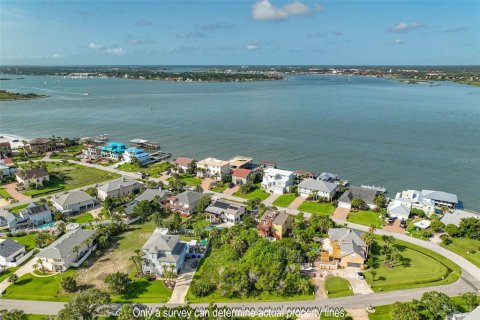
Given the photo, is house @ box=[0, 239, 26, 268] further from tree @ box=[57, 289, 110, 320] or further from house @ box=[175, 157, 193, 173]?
house @ box=[175, 157, 193, 173]

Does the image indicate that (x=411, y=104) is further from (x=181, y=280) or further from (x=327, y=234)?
(x=181, y=280)

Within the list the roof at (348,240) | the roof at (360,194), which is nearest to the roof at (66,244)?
the roof at (348,240)

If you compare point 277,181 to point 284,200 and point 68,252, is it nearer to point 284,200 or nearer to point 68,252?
point 284,200

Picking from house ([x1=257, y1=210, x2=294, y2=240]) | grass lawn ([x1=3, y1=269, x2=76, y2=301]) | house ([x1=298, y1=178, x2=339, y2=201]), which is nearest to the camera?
grass lawn ([x1=3, y1=269, x2=76, y2=301])

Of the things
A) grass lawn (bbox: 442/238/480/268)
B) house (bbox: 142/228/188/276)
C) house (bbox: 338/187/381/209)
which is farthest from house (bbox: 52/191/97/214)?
grass lawn (bbox: 442/238/480/268)

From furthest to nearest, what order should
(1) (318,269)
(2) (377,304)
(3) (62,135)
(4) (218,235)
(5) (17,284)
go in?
(3) (62,135) → (4) (218,235) → (1) (318,269) → (5) (17,284) → (2) (377,304)

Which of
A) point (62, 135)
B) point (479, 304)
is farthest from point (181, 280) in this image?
point (62, 135)

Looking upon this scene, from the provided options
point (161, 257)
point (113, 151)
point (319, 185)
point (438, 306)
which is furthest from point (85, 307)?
point (113, 151)
